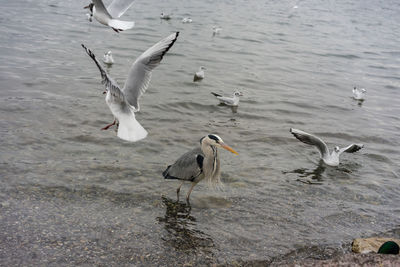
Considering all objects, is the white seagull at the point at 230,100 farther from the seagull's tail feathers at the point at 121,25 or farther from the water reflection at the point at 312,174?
the seagull's tail feathers at the point at 121,25

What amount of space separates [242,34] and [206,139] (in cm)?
1882

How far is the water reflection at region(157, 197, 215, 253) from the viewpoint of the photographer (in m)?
6.41

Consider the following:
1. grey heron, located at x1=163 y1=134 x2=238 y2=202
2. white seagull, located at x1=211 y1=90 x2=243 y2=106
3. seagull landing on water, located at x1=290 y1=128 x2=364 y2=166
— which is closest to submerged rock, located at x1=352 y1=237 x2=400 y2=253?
grey heron, located at x1=163 y1=134 x2=238 y2=202

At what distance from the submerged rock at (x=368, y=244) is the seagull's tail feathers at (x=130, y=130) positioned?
3.74 meters

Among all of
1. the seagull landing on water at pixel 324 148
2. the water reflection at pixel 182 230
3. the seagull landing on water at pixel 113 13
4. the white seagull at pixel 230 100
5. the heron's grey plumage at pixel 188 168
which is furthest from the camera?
the white seagull at pixel 230 100

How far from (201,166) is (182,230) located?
1245 millimetres

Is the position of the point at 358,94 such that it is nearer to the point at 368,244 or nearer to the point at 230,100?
the point at 230,100

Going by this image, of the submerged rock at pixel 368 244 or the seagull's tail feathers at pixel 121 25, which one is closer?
the submerged rock at pixel 368 244

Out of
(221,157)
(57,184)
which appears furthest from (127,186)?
(221,157)

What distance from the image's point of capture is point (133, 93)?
27.2 ft

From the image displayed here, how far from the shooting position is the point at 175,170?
7.79m

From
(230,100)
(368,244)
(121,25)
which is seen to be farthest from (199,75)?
(368,244)

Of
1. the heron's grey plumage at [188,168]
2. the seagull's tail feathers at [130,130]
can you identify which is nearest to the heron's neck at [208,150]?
the heron's grey plumage at [188,168]

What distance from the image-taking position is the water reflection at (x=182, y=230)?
21.0ft
